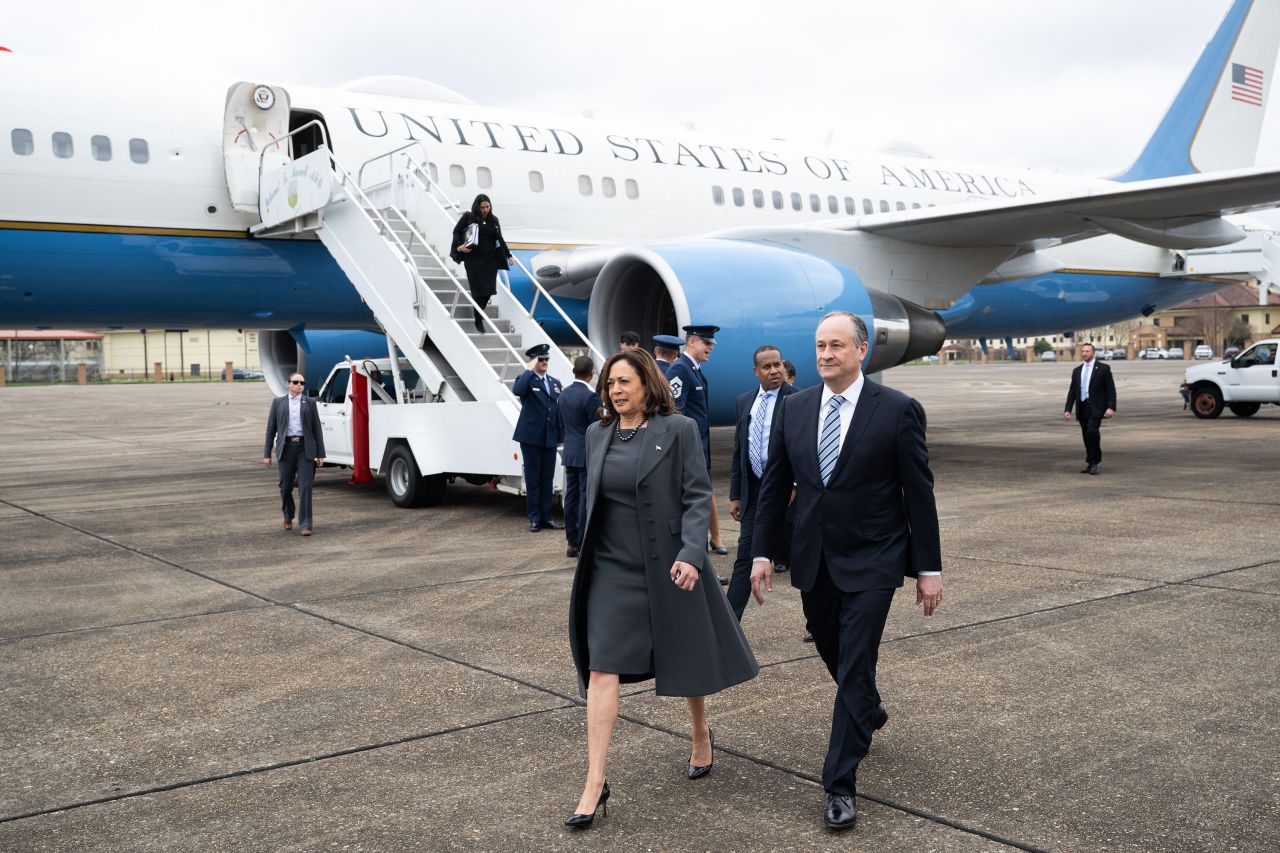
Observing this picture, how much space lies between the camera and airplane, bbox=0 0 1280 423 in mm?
10484

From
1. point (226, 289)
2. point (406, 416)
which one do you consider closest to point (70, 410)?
point (226, 289)

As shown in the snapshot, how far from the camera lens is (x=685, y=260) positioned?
1098cm

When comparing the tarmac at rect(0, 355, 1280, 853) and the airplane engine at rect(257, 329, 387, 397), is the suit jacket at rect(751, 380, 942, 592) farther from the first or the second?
the airplane engine at rect(257, 329, 387, 397)

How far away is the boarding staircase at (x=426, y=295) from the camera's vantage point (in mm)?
9672

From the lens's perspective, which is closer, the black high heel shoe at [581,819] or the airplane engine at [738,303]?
the black high heel shoe at [581,819]

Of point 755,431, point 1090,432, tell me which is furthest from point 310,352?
point 755,431

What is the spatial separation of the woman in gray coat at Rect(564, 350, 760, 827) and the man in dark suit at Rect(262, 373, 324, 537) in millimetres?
5757

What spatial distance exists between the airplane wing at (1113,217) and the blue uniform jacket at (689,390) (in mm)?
5454

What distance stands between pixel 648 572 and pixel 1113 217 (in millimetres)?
10272

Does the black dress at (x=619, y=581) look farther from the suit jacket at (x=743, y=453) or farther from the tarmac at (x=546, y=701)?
the suit jacket at (x=743, y=453)

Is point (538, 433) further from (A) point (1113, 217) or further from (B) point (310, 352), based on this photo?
(B) point (310, 352)

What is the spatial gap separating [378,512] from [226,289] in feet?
9.76

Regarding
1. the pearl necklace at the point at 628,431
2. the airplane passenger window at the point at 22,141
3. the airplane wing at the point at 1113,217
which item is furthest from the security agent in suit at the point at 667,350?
the airplane passenger window at the point at 22,141

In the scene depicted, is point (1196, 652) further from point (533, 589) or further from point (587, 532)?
point (533, 589)
